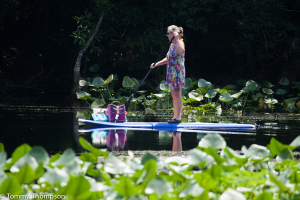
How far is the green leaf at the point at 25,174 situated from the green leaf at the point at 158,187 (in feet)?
1.88

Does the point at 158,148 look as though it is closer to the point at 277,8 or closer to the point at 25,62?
the point at 277,8

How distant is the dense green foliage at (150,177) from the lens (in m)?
1.82

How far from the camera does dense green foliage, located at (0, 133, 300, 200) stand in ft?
5.98

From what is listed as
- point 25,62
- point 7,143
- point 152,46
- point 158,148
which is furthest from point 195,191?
point 25,62

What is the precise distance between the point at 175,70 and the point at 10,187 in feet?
15.5

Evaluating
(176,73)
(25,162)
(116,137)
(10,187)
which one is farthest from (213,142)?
(176,73)

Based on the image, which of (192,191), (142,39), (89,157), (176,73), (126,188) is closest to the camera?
(126,188)

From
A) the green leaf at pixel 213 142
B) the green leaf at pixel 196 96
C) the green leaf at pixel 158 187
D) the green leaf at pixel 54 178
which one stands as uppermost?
the green leaf at pixel 196 96

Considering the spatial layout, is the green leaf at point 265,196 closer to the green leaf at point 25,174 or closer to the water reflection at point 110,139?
the green leaf at point 25,174

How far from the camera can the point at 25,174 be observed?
1.96 metres

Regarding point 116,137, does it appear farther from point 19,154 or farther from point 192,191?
point 192,191

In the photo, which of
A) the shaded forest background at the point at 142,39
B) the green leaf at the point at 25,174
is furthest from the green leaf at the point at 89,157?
the shaded forest background at the point at 142,39

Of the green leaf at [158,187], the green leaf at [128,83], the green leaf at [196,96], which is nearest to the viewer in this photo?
the green leaf at [158,187]

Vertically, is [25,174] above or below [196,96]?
below
